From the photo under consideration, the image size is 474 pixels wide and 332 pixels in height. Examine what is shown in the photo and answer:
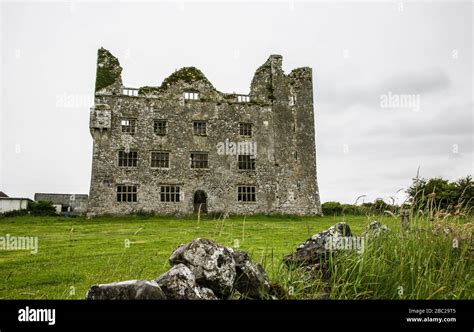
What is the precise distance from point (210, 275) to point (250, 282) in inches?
20.7

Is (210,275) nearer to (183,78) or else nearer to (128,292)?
(128,292)

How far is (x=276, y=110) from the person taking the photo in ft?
104

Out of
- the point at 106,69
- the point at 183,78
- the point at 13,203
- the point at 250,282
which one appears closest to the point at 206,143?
the point at 183,78

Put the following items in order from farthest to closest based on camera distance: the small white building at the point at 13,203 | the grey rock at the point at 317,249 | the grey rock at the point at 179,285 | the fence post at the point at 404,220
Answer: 1. the small white building at the point at 13,203
2. the fence post at the point at 404,220
3. the grey rock at the point at 317,249
4. the grey rock at the point at 179,285

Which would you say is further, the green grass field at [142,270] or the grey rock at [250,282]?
the green grass field at [142,270]

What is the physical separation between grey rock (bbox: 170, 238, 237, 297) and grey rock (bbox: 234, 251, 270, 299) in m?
0.15

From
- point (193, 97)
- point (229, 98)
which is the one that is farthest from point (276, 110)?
point (193, 97)

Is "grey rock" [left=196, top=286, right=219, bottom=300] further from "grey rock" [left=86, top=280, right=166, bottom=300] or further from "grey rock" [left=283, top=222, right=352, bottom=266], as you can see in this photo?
"grey rock" [left=283, top=222, right=352, bottom=266]

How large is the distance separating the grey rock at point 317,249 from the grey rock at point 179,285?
6.93 feet

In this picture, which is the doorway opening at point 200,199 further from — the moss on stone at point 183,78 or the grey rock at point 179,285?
the grey rock at point 179,285

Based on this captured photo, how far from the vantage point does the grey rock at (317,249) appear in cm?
544

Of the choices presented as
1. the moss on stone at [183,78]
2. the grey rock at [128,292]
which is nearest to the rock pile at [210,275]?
the grey rock at [128,292]
